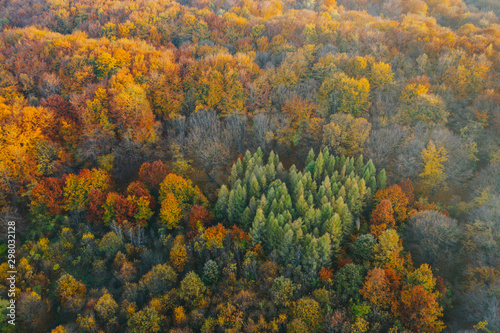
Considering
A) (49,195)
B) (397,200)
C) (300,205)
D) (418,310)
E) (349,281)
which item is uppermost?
(397,200)

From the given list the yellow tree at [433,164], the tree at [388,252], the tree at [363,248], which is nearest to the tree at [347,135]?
the yellow tree at [433,164]

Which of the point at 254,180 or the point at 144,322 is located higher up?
the point at 254,180

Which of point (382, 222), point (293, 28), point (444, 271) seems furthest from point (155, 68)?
point (444, 271)

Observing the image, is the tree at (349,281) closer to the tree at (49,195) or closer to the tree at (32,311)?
the tree at (32,311)

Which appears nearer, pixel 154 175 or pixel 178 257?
pixel 178 257

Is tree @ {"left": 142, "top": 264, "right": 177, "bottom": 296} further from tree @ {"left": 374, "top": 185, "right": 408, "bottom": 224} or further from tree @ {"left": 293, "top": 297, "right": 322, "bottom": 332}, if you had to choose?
tree @ {"left": 374, "top": 185, "right": 408, "bottom": 224}

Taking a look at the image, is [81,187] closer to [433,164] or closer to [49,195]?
[49,195]

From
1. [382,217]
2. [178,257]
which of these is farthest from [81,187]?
[382,217]
